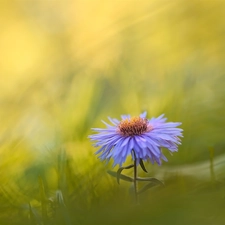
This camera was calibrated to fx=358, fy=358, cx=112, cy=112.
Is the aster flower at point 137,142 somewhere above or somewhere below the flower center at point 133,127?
below

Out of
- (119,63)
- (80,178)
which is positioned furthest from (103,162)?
(119,63)

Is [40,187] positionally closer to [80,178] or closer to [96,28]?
[80,178]

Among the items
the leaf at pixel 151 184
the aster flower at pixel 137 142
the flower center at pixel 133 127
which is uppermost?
the flower center at pixel 133 127

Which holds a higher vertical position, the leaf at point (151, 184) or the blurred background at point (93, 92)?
the blurred background at point (93, 92)

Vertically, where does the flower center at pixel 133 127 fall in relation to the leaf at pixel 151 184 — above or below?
above

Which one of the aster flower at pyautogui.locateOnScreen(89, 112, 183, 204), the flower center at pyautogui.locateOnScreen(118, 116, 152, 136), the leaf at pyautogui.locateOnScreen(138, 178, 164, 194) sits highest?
the flower center at pyautogui.locateOnScreen(118, 116, 152, 136)
